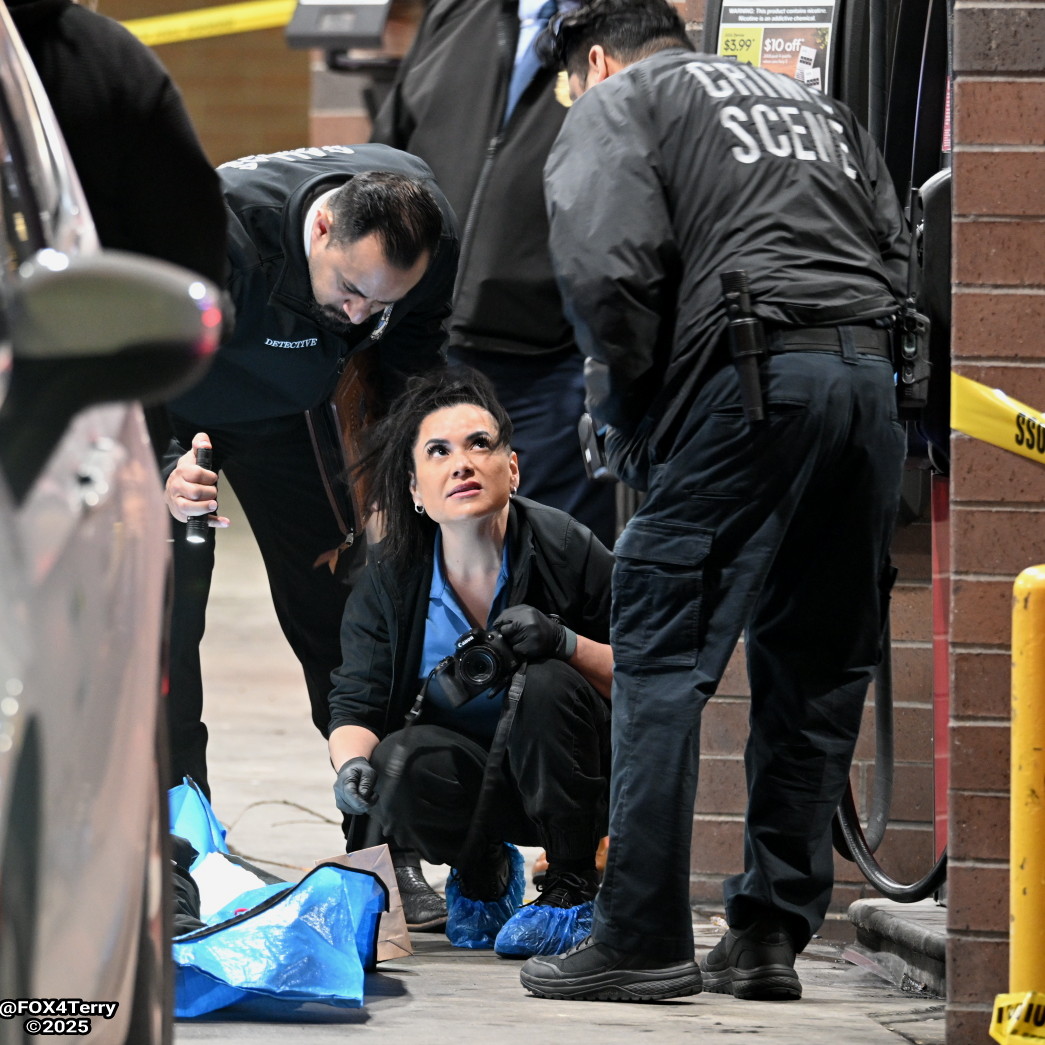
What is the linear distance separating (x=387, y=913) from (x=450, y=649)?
60 centimetres

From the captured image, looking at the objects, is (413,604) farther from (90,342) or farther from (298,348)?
(90,342)

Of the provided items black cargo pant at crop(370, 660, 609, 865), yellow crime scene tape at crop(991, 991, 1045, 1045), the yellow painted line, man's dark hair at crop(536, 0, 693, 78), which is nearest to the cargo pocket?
black cargo pant at crop(370, 660, 609, 865)

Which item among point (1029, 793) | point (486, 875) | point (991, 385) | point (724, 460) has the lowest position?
point (486, 875)

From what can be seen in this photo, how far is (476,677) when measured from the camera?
12.2 feet

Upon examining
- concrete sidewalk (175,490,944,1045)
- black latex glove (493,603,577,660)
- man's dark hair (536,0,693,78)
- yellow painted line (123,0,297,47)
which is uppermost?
yellow painted line (123,0,297,47)

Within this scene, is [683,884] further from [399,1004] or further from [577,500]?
[577,500]

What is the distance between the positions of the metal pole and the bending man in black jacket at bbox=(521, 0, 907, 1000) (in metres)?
0.62

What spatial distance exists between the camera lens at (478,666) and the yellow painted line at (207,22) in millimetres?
13213

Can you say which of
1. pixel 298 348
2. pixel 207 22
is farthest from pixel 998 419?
pixel 207 22

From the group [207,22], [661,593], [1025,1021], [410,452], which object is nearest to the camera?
[1025,1021]

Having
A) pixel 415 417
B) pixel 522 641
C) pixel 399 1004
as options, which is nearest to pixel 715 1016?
pixel 399 1004

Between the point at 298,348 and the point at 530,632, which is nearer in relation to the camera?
the point at 530,632

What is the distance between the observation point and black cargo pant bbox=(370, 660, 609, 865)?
12.0 feet

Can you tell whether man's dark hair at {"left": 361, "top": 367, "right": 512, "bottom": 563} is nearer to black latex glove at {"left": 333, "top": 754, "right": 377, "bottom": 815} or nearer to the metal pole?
black latex glove at {"left": 333, "top": 754, "right": 377, "bottom": 815}
